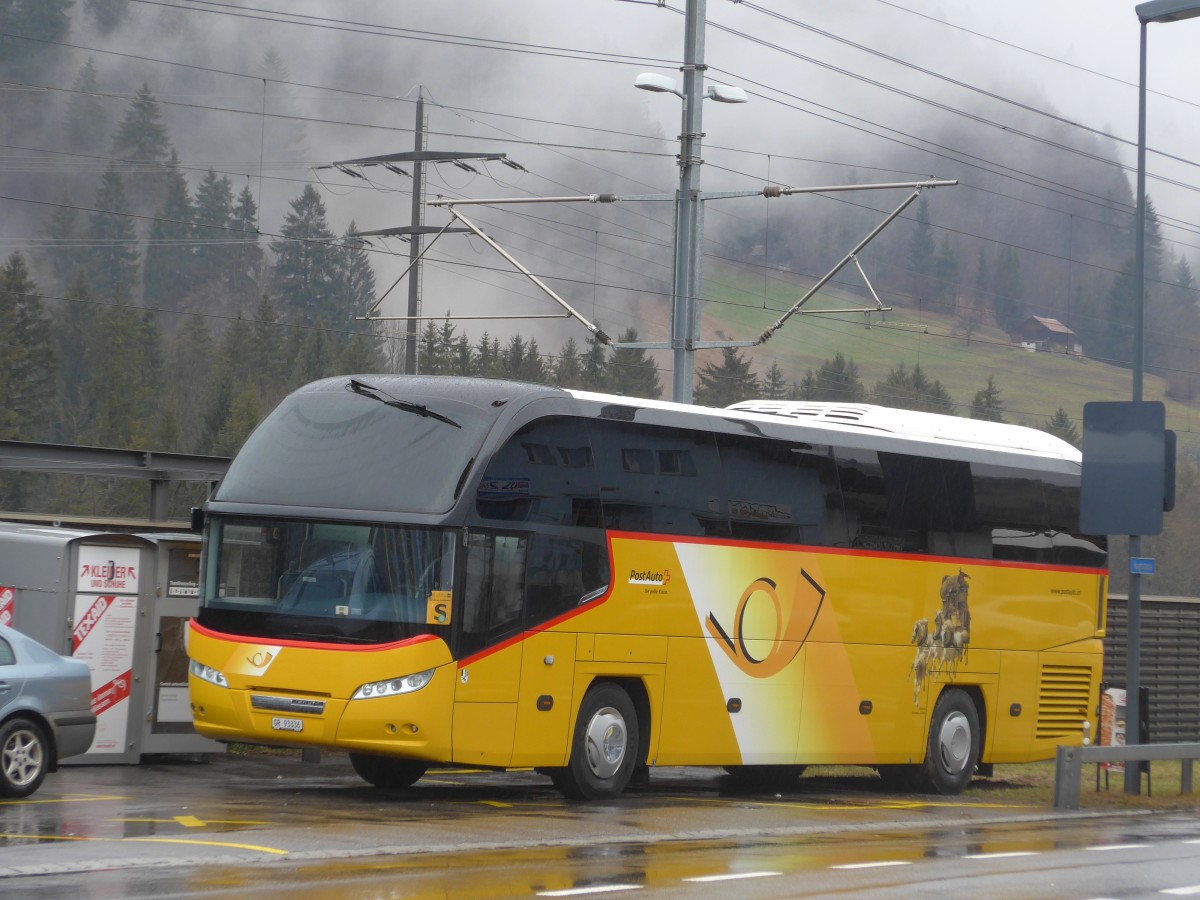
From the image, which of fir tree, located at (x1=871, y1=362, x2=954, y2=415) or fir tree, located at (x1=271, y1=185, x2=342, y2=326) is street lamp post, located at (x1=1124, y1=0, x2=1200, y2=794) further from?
fir tree, located at (x1=271, y1=185, x2=342, y2=326)

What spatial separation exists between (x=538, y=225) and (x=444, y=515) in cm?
18306

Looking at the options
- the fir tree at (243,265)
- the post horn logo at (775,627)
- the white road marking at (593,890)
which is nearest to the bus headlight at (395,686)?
the post horn logo at (775,627)

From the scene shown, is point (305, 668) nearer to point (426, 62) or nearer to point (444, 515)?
point (444, 515)

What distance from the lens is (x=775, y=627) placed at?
18406 millimetres

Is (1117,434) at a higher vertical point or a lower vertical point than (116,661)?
higher

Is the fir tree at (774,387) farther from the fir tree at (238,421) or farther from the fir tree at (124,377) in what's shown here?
the fir tree at (124,377)

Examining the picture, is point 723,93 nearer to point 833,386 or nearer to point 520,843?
point 520,843

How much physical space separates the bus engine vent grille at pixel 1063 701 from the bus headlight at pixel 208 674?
35.5 ft

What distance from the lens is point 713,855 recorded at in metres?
12.6

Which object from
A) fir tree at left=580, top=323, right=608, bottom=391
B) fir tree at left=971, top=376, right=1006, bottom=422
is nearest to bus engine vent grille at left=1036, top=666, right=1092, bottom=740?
fir tree at left=580, top=323, right=608, bottom=391

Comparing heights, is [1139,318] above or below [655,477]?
above

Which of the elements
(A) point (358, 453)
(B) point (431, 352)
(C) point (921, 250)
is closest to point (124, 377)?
(B) point (431, 352)

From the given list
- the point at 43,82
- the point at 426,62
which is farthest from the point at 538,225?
the point at 43,82

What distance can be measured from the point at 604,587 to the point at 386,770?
288 cm
